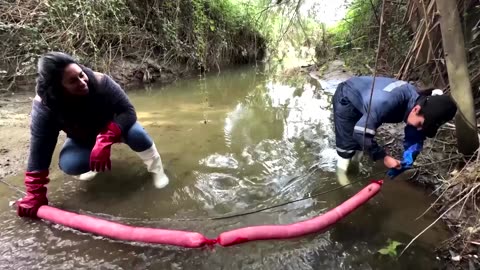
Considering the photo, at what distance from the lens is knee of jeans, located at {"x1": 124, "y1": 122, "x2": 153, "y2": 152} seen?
239cm

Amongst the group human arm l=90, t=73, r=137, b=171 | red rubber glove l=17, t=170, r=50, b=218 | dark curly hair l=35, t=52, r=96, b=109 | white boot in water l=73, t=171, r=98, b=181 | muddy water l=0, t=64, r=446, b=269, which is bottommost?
muddy water l=0, t=64, r=446, b=269

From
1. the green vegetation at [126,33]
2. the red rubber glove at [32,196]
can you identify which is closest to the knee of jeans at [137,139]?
the red rubber glove at [32,196]

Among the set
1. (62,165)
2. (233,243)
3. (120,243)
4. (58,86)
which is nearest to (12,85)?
(62,165)

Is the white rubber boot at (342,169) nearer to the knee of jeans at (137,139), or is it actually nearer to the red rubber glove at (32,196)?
the knee of jeans at (137,139)

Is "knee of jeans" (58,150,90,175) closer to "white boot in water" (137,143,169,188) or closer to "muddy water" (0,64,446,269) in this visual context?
"muddy water" (0,64,446,269)

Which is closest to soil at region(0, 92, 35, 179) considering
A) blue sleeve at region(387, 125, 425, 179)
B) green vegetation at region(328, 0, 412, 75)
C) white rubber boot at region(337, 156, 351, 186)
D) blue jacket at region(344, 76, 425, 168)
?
white rubber boot at region(337, 156, 351, 186)

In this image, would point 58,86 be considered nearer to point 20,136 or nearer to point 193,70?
point 20,136

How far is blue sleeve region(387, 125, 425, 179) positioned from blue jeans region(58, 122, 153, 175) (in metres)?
1.63

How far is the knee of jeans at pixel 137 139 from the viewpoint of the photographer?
2387 mm

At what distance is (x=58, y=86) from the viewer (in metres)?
1.95

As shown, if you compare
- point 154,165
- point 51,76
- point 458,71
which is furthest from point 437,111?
point 51,76

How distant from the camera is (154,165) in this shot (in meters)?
2.55

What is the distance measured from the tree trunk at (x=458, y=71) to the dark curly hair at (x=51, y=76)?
6.72 ft

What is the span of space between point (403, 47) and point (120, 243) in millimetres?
3648
